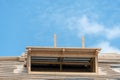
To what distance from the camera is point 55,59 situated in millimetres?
19719

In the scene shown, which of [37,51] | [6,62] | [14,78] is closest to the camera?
[14,78]

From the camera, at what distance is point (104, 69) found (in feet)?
66.7

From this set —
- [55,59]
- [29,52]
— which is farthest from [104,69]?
[29,52]

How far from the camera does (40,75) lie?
18.6m

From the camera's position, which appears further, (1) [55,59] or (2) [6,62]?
(2) [6,62]

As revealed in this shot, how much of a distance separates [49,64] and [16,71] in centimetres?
178

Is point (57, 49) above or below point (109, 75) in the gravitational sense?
above

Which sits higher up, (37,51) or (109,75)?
(37,51)

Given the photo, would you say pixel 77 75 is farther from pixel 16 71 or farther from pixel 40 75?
pixel 16 71

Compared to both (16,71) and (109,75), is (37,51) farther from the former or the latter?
(109,75)

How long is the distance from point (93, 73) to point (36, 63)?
300 centimetres

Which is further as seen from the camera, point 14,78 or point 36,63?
point 36,63

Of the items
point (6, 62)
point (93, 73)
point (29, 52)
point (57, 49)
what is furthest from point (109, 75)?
point (6, 62)

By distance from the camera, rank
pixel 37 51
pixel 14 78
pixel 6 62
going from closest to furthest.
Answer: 1. pixel 14 78
2. pixel 37 51
3. pixel 6 62
